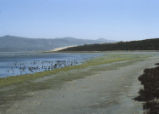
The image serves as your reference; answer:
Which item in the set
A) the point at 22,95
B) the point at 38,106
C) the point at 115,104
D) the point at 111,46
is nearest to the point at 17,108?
the point at 38,106

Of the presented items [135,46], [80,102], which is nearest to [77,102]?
[80,102]

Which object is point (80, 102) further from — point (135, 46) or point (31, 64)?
point (135, 46)

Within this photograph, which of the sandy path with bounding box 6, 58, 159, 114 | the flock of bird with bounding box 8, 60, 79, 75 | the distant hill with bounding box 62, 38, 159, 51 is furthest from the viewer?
the distant hill with bounding box 62, 38, 159, 51

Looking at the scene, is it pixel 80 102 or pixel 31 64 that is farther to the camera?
pixel 31 64

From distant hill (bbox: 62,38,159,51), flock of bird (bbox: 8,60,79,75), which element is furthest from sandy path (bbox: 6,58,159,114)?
distant hill (bbox: 62,38,159,51)

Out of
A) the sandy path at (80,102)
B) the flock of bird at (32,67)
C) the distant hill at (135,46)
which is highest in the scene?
the distant hill at (135,46)

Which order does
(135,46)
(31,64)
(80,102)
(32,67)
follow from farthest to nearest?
(135,46) → (31,64) → (32,67) → (80,102)

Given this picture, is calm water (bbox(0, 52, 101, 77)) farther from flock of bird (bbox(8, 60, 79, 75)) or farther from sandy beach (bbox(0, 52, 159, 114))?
sandy beach (bbox(0, 52, 159, 114))

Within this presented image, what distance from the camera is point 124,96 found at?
546 inches

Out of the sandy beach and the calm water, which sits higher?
the sandy beach

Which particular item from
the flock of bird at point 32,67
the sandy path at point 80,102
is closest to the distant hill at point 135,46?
the flock of bird at point 32,67

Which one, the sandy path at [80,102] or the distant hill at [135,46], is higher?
the distant hill at [135,46]

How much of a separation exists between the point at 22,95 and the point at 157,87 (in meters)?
8.00

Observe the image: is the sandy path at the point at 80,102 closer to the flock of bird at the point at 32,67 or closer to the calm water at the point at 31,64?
the calm water at the point at 31,64
